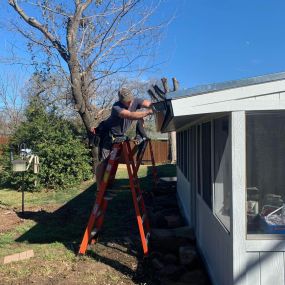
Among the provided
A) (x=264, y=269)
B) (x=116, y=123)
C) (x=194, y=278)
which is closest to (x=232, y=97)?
(x=264, y=269)

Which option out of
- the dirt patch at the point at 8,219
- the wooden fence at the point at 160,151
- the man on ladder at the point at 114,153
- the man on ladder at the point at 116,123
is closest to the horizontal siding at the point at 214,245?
the man on ladder at the point at 114,153

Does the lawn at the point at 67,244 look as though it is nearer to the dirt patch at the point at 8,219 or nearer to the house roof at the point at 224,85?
the dirt patch at the point at 8,219

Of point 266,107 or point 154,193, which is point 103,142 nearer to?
point 266,107

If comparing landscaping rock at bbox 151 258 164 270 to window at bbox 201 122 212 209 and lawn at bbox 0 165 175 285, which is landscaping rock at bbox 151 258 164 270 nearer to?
lawn at bbox 0 165 175 285

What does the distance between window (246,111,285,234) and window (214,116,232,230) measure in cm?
23

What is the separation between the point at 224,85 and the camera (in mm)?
4020

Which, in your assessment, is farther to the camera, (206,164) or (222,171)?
(206,164)

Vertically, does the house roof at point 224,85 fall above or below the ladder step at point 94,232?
above

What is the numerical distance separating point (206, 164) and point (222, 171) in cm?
115

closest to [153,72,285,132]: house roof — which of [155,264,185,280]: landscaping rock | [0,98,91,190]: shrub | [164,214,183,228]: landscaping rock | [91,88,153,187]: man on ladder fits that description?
[91,88,153,187]: man on ladder

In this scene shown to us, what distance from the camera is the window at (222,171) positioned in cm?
436

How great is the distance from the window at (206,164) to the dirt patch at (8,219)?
4.76m

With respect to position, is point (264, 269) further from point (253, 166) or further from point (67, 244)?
point (67, 244)

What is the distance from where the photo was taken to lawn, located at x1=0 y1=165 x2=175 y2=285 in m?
5.71
